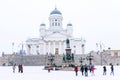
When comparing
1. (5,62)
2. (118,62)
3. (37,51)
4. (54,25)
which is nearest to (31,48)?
(37,51)

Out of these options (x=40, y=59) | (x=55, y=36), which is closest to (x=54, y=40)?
(x=55, y=36)

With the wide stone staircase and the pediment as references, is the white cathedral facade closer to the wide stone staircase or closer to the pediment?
the pediment

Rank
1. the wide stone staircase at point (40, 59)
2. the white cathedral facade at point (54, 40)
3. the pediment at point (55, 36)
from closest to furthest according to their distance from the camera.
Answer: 1. the wide stone staircase at point (40, 59)
2. the pediment at point (55, 36)
3. the white cathedral facade at point (54, 40)

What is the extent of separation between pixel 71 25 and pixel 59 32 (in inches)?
273

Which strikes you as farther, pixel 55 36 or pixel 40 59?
pixel 55 36

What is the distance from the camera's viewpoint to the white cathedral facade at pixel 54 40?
352 feet

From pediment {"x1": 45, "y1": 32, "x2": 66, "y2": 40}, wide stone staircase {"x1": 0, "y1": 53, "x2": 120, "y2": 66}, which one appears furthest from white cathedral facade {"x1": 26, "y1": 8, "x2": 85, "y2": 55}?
wide stone staircase {"x1": 0, "y1": 53, "x2": 120, "y2": 66}

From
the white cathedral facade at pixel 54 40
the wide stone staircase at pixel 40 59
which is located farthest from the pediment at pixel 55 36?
the wide stone staircase at pixel 40 59

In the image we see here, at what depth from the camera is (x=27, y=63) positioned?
8338 centimetres

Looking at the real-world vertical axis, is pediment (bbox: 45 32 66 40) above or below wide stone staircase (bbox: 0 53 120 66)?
above

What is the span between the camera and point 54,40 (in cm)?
10725

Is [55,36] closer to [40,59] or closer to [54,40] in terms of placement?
[54,40]

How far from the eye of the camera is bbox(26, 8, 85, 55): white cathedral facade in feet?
352

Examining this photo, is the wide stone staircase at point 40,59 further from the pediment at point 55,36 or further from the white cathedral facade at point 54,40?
the pediment at point 55,36
